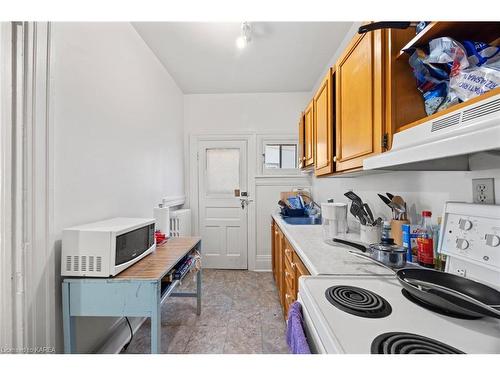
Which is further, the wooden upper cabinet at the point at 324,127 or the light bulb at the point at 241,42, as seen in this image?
the light bulb at the point at 241,42

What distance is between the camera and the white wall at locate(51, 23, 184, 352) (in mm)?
1182

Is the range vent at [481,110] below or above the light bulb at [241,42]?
below

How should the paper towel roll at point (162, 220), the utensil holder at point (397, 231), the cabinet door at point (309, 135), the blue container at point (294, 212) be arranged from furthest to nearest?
1. the blue container at point (294, 212)
2. the cabinet door at point (309, 135)
3. the paper towel roll at point (162, 220)
4. the utensil holder at point (397, 231)

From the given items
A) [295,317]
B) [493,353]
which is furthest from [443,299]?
[295,317]

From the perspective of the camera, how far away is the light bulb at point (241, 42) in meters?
1.97

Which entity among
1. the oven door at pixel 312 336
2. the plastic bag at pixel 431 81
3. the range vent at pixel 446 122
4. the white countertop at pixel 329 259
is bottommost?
the oven door at pixel 312 336

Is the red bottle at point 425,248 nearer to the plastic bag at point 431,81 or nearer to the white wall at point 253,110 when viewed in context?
the plastic bag at point 431,81

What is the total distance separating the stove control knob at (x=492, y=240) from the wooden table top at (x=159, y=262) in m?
1.37

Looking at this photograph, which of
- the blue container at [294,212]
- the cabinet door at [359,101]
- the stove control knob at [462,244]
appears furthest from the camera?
the blue container at [294,212]

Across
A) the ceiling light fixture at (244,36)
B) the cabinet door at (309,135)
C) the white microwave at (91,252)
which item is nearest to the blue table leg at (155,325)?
the white microwave at (91,252)

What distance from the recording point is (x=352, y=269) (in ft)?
3.18

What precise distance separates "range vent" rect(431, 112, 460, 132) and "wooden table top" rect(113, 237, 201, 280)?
52.3 inches

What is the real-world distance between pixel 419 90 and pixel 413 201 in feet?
2.01

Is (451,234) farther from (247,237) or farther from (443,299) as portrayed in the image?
(247,237)
